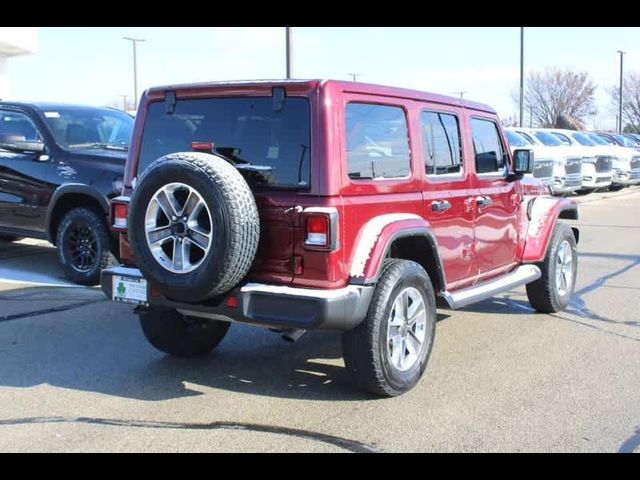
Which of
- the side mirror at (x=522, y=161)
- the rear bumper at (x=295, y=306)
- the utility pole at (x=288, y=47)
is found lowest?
the rear bumper at (x=295, y=306)

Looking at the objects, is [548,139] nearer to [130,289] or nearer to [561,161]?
[561,161]

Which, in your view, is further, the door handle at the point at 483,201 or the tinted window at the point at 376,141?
the door handle at the point at 483,201

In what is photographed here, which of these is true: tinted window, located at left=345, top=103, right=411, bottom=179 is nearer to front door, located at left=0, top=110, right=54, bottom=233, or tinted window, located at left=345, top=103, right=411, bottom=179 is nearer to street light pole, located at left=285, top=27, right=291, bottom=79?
front door, located at left=0, top=110, right=54, bottom=233

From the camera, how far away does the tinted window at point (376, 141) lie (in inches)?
176

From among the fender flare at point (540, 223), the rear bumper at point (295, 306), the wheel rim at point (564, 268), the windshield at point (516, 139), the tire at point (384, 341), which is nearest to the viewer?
the rear bumper at point (295, 306)

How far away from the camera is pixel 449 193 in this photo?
534cm

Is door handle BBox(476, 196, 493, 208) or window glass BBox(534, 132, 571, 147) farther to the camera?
window glass BBox(534, 132, 571, 147)

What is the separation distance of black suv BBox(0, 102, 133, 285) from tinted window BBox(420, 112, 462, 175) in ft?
12.3

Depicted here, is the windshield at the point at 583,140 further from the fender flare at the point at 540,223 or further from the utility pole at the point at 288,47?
the fender flare at the point at 540,223

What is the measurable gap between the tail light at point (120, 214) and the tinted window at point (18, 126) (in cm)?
392

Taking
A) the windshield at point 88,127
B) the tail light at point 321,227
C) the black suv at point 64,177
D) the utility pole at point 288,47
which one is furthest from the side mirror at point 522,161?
the utility pole at point 288,47

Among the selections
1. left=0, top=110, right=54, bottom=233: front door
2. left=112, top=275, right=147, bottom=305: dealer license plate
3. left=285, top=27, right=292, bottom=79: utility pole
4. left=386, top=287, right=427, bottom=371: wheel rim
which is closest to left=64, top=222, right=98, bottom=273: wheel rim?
left=0, top=110, right=54, bottom=233: front door

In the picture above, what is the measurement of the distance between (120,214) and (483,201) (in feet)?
9.01

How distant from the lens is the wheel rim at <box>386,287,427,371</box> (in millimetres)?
4629
